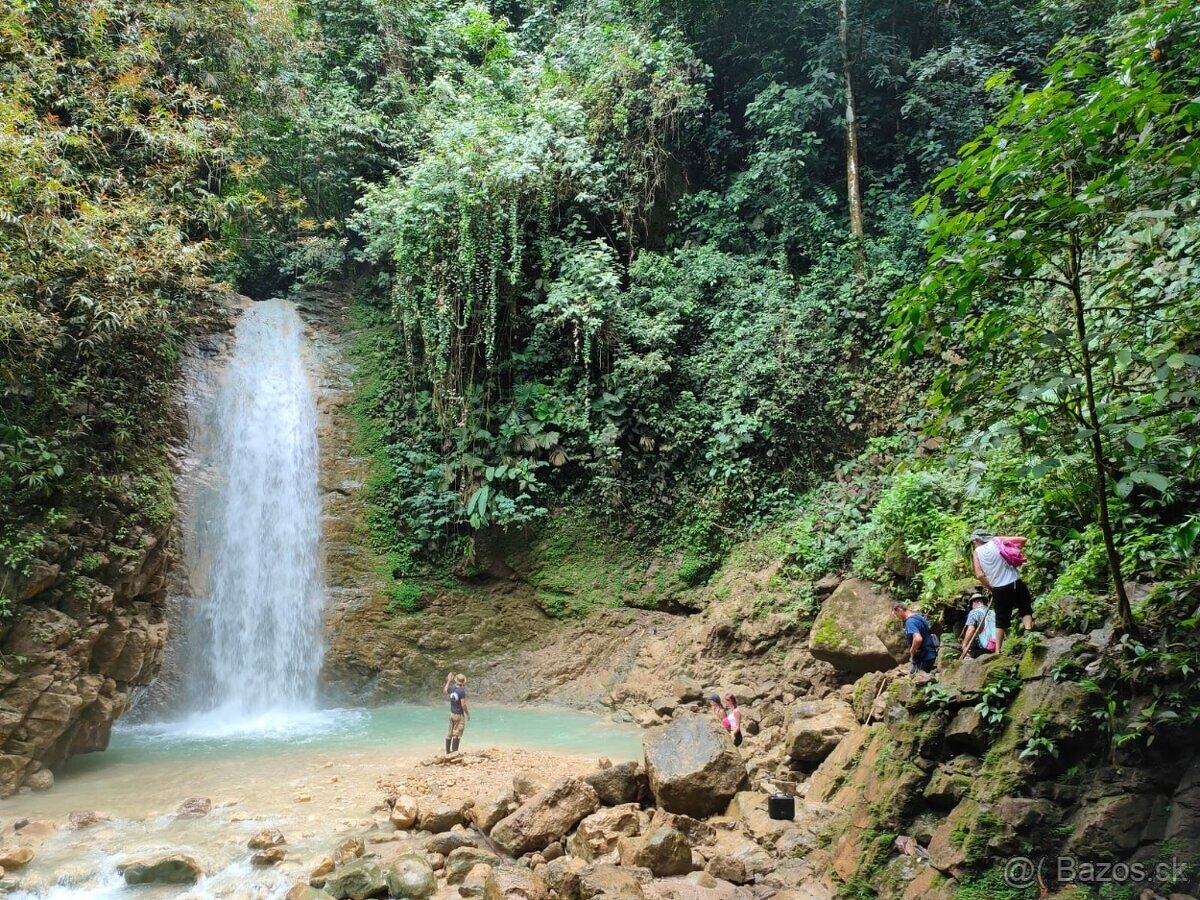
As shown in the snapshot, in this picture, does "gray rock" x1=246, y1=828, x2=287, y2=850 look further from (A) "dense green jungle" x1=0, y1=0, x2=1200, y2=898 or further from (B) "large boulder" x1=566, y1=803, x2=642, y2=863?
(A) "dense green jungle" x1=0, y1=0, x2=1200, y2=898

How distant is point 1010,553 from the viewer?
5637 millimetres

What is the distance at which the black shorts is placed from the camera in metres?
5.50

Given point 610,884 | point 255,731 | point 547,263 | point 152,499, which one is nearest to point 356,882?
point 610,884

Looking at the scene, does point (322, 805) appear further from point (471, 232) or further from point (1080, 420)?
point (471, 232)

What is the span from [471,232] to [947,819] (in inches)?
470

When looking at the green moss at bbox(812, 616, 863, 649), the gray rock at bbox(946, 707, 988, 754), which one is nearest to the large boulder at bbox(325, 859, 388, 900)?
the gray rock at bbox(946, 707, 988, 754)

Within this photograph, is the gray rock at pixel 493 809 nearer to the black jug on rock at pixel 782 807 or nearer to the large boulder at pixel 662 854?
the large boulder at pixel 662 854

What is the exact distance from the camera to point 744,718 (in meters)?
9.16

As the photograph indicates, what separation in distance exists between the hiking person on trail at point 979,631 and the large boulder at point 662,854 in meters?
2.77

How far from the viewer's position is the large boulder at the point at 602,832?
19.5 feet

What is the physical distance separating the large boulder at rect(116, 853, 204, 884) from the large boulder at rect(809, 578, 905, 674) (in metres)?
6.58

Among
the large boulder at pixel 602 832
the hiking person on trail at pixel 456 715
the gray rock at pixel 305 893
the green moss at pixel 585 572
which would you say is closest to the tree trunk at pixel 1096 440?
the large boulder at pixel 602 832

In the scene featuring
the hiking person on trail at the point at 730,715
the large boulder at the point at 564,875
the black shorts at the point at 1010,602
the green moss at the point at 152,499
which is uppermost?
the green moss at the point at 152,499

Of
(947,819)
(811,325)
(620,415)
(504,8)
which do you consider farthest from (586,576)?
(504,8)
